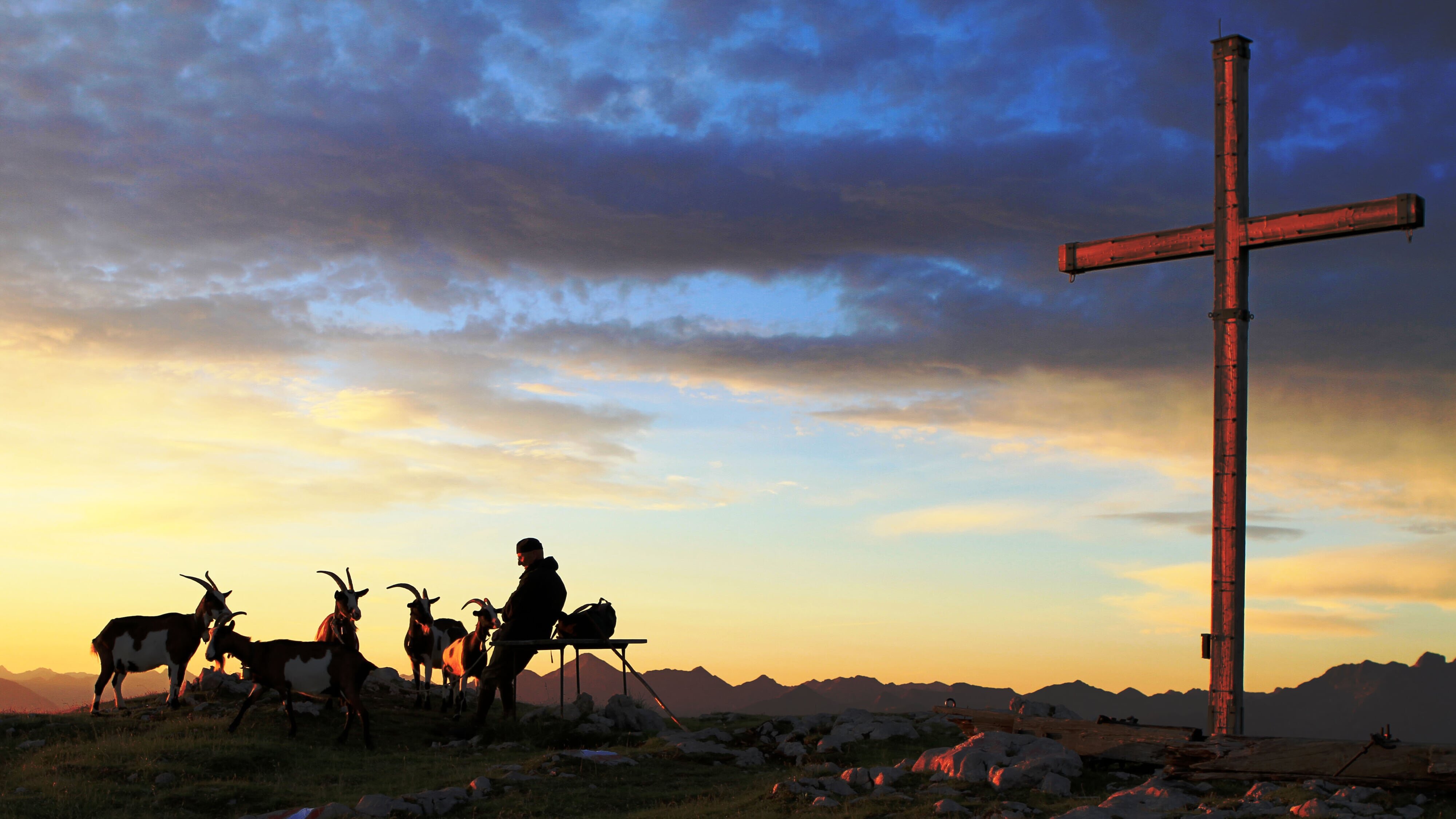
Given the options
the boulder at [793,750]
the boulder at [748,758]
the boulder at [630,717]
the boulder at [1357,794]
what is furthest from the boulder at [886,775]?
the boulder at [630,717]

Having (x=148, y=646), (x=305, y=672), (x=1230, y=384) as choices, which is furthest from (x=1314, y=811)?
(x=148, y=646)

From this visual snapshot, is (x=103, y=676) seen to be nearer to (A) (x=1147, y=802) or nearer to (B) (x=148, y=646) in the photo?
(B) (x=148, y=646)

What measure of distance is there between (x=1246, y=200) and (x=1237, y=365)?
8.83 ft

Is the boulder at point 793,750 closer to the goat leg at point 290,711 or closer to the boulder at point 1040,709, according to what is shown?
the boulder at point 1040,709

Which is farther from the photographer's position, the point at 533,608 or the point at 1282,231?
the point at 533,608

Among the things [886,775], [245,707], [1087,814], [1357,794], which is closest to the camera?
[1087,814]

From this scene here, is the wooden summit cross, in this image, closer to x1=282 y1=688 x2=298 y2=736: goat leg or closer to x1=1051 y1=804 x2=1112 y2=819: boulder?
x1=1051 y1=804 x2=1112 y2=819: boulder

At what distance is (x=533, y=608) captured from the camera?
918 inches

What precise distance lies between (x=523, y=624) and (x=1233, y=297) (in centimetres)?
1405

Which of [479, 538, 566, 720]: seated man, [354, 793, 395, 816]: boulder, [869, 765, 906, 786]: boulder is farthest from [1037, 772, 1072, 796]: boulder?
[479, 538, 566, 720]: seated man

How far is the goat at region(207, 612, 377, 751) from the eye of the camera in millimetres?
20422

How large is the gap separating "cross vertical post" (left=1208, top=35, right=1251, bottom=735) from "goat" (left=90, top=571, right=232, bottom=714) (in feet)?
59.1

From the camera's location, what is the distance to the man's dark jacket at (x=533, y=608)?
23250mm

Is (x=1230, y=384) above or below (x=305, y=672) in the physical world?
above
